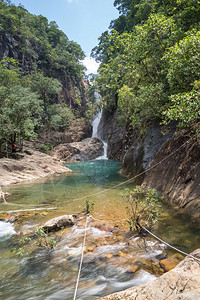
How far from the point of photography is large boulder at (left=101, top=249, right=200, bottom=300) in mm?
1658

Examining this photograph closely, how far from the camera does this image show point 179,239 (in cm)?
376

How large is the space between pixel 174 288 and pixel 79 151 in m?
28.9

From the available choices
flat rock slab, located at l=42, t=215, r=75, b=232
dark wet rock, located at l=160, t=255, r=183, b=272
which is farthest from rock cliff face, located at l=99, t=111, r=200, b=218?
flat rock slab, located at l=42, t=215, r=75, b=232

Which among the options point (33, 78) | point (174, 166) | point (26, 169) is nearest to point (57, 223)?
point (174, 166)

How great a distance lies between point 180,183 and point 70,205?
425 centimetres

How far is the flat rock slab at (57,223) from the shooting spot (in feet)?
15.3

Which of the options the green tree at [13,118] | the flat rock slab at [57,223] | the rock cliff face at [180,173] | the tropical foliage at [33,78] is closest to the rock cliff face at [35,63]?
the tropical foliage at [33,78]

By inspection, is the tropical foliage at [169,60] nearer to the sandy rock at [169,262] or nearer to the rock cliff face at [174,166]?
the rock cliff face at [174,166]

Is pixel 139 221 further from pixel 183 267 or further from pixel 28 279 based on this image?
pixel 28 279

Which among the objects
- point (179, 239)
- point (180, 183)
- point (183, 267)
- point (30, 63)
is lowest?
point (179, 239)

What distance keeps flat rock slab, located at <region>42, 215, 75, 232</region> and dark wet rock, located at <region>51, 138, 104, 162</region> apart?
78.0ft

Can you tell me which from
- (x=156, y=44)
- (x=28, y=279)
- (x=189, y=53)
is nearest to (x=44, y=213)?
(x=28, y=279)

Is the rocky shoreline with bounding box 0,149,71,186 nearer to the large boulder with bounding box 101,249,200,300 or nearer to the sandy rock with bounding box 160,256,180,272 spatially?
the sandy rock with bounding box 160,256,180,272

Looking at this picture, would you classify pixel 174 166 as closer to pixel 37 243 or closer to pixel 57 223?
pixel 57 223
